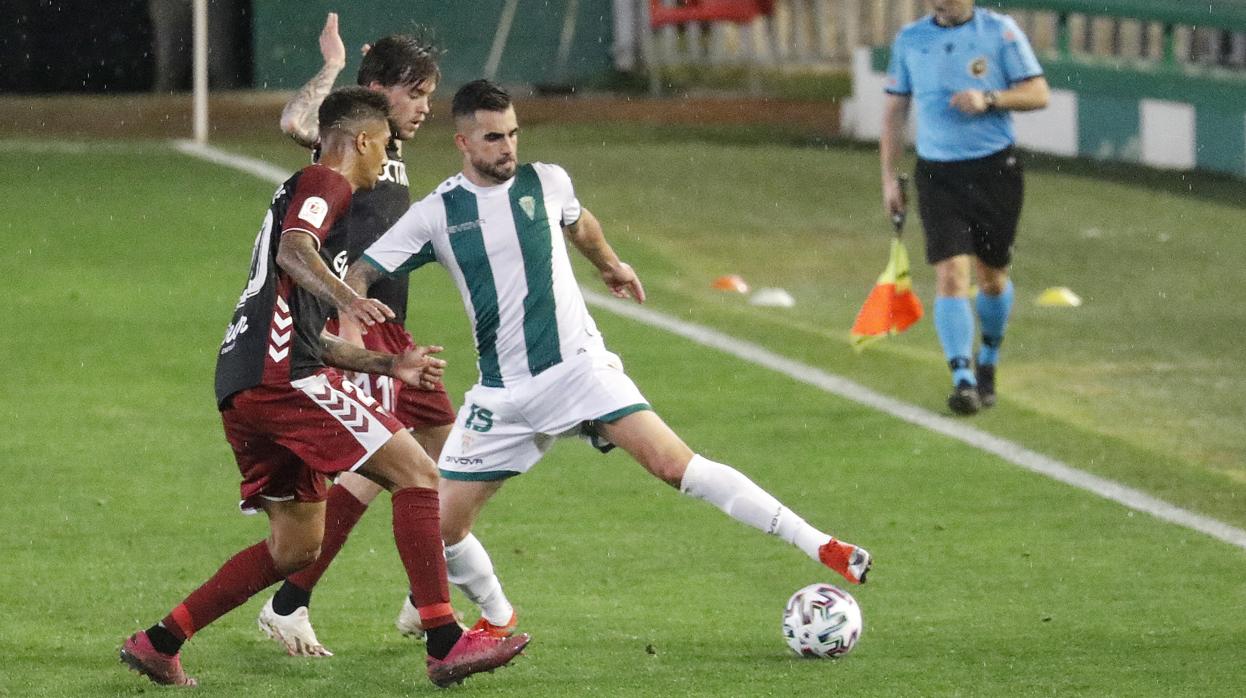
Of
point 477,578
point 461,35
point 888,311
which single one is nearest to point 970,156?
point 888,311

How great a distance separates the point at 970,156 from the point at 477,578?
497 centimetres

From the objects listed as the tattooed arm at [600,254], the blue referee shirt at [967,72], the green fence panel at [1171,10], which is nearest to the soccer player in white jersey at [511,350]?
the tattooed arm at [600,254]

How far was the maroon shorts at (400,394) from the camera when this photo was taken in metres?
6.89

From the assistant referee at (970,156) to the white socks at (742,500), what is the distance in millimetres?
4437

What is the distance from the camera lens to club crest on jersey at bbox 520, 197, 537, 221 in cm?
647

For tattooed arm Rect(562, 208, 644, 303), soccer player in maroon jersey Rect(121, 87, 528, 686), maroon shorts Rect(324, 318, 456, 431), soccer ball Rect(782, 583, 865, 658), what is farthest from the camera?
maroon shorts Rect(324, 318, 456, 431)

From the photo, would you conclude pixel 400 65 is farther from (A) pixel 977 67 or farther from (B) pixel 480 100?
(A) pixel 977 67

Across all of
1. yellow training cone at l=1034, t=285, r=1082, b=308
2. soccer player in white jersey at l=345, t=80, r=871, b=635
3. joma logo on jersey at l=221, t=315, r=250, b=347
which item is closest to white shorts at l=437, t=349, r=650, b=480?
soccer player in white jersey at l=345, t=80, r=871, b=635

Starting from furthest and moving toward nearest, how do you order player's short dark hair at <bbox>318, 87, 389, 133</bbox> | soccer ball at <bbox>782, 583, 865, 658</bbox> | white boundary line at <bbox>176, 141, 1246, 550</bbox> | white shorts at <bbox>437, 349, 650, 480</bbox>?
white boundary line at <bbox>176, 141, 1246, 550</bbox> → white shorts at <bbox>437, 349, 650, 480</bbox> → soccer ball at <bbox>782, 583, 865, 658</bbox> → player's short dark hair at <bbox>318, 87, 389, 133</bbox>

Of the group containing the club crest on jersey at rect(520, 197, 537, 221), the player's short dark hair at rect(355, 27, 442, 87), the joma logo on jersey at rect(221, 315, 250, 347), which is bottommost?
the joma logo on jersey at rect(221, 315, 250, 347)

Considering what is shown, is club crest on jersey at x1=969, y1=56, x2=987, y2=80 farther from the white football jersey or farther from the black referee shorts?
the white football jersey

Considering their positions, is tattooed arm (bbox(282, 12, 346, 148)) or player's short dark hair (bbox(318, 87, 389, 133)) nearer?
player's short dark hair (bbox(318, 87, 389, 133))

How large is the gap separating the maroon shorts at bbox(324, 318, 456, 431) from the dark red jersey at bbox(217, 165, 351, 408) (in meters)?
0.74

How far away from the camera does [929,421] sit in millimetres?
10367
